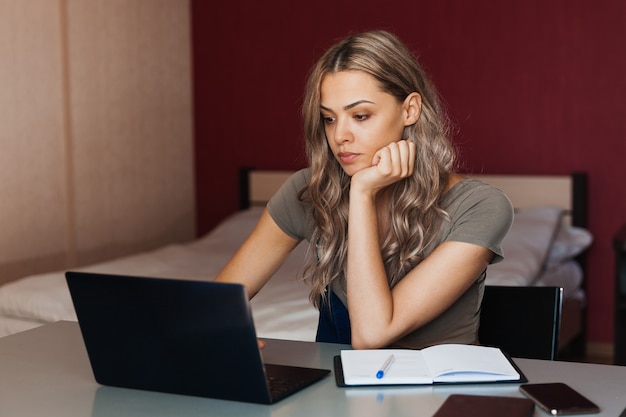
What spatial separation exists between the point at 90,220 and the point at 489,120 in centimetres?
178

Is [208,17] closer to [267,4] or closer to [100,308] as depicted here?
[267,4]

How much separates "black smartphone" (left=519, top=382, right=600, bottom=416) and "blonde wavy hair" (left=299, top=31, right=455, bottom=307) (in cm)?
50

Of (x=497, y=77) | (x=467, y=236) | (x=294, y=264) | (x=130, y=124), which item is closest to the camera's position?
(x=467, y=236)

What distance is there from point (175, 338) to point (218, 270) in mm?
2043

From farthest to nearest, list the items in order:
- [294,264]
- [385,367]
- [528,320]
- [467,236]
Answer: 1. [294,264]
2. [528,320]
3. [467,236]
4. [385,367]

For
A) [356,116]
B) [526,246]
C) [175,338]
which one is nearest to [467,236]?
[356,116]

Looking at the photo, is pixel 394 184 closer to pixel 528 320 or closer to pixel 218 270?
pixel 528 320

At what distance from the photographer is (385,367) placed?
3.85 ft

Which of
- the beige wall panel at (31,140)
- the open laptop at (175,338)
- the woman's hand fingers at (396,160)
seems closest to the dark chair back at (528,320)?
the woman's hand fingers at (396,160)

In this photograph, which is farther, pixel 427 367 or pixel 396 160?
pixel 396 160

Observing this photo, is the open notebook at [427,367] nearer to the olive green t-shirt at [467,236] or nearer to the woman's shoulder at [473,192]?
the olive green t-shirt at [467,236]

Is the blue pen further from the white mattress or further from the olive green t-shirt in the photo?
the white mattress

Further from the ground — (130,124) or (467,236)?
(467,236)

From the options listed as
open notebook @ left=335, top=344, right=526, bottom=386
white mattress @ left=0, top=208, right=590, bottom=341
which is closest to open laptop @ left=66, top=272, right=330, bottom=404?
open notebook @ left=335, top=344, right=526, bottom=386
